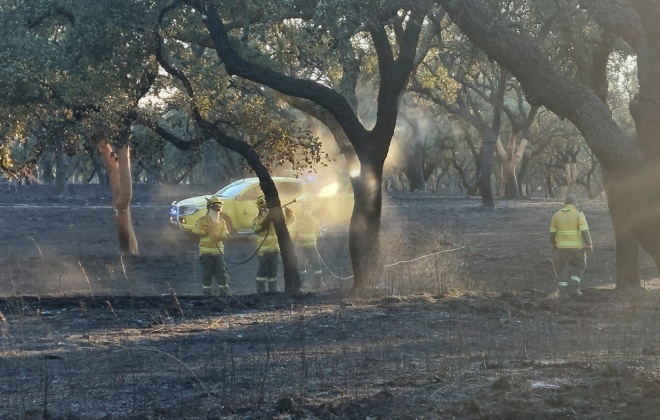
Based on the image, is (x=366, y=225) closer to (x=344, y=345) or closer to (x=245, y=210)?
(x=344, y=345)

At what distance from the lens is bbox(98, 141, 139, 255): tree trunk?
77.0 ft

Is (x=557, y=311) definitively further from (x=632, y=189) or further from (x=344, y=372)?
(x=344, y=372)

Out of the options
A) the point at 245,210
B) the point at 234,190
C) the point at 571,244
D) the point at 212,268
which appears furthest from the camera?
the point at 234,190

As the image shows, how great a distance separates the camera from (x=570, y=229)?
53.7 ft

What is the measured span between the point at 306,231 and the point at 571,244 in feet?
17.5

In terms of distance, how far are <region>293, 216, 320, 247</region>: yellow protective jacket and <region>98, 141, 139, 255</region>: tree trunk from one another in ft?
17.2

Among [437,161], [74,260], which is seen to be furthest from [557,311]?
[437,161]

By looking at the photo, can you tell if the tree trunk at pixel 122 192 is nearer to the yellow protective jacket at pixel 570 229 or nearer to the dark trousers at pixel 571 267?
the yellow protective jacket at pixel 570 229

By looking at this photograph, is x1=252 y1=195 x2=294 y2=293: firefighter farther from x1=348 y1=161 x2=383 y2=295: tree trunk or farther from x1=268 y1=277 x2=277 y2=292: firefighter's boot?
x1=348 y1=161 x2=383 y2=295: tree trunk

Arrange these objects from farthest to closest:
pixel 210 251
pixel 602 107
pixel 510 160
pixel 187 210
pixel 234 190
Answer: pixel 510 160, pixel 234 190, pixel 187 210, pixel 210 251, pixel 602 107

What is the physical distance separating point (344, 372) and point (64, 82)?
816 centimetres

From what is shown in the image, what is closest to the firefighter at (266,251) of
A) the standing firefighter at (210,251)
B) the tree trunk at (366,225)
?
the standing firefighter at (210,251)

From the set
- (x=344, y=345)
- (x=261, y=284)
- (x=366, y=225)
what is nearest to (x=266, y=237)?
(x=261, y=284)

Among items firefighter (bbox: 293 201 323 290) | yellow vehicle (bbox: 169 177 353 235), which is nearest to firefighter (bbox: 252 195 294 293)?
firefighter (bbox: 293 201 323 290)
